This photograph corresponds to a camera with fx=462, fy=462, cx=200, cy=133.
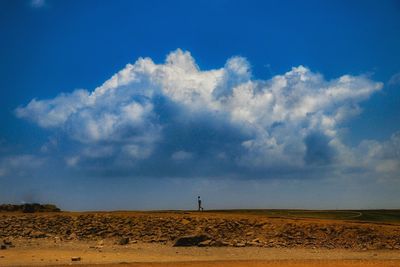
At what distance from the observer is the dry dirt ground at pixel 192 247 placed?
23.0 m

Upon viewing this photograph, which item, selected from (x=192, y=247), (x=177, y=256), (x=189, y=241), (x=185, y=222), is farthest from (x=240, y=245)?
(x=185, y=222)

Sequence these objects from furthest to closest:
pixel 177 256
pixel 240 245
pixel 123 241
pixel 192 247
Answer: pixel 123 241, pixel 240 245, pixel 192 247, pixel 177 256

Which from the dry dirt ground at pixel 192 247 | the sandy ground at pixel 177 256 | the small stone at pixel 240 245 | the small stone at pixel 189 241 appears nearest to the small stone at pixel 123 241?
the dry dirt ground at pixel 192 247

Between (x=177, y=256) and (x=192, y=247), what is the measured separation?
2.78 m

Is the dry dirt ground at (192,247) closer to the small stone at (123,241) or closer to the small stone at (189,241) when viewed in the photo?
the small stone at (123,241)

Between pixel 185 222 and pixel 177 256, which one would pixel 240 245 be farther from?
pixel 185 222

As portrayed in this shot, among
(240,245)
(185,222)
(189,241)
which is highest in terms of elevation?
(185,222)

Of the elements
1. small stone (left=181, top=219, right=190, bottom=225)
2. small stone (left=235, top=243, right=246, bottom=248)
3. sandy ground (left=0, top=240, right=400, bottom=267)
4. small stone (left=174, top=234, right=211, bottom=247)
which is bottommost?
sandy ground (left=0, top=240, right=400, bottom=267)

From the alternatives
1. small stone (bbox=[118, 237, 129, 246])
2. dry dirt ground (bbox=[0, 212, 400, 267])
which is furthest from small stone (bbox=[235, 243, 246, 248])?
small stone (bbox=[118, 237, 129, 246])

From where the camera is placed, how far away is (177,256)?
80.8ft

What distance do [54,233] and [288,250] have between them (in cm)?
1694

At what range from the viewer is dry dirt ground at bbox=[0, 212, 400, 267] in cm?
2303

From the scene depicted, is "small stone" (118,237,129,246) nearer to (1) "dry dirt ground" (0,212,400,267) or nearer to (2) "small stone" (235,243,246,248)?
(1) "dry dirt ground" (0,212,400,267)

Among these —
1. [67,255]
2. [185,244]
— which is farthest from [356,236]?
[67,255]
